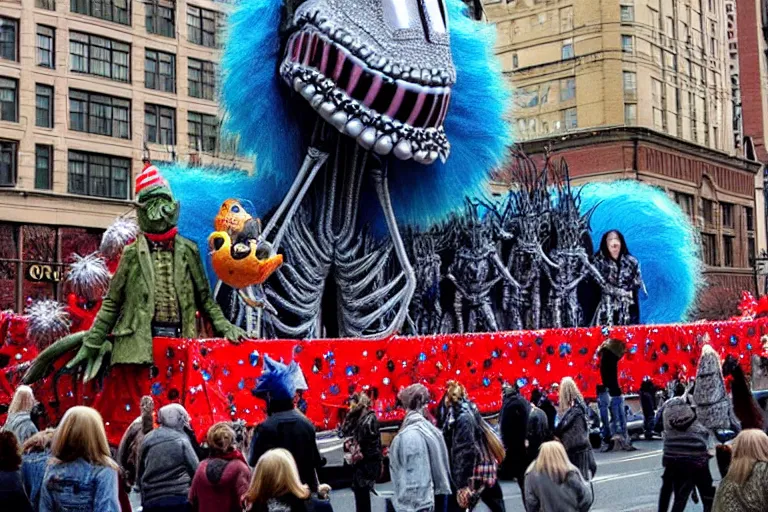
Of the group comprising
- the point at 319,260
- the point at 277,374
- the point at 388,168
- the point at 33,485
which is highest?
the point at 388,168

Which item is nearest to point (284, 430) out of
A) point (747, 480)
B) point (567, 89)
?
point (747, 480)

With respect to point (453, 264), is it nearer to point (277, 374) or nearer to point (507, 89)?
point (507, 89)

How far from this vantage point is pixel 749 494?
6.16 m

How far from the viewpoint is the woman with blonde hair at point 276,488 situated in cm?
603

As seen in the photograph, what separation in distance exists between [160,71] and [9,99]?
6.23 meters

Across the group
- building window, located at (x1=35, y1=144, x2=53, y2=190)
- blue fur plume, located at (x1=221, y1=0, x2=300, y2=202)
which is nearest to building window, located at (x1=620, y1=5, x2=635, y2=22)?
building window, located at (x1=35, y1=144, x2=53, y2=190)

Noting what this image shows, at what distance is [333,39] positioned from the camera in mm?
15859

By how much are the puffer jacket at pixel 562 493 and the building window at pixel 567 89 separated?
167 feet

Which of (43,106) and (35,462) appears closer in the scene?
(35,462)

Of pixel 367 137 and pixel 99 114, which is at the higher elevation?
pixel 99 114

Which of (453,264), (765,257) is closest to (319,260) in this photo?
(453,264)

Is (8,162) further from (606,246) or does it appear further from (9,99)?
(606,246)

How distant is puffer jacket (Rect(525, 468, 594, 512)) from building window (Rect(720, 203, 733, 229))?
185 feet

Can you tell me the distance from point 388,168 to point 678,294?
10748 millimetres
